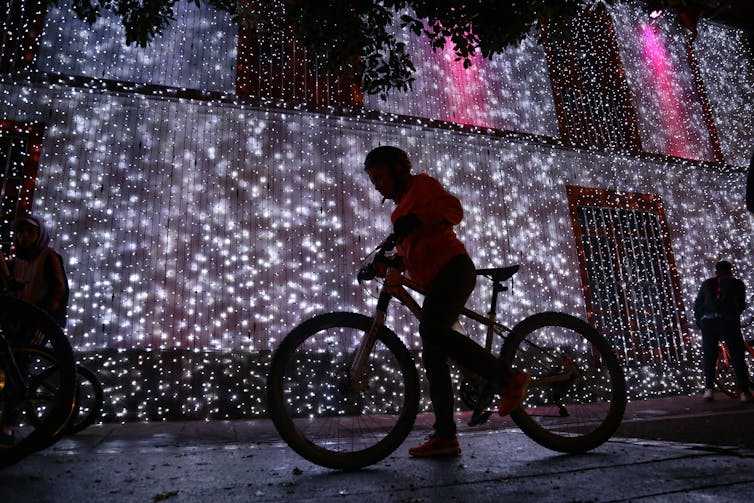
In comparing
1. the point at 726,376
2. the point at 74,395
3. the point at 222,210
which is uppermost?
the point at 222,210

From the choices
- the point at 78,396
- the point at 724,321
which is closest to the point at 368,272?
the point at 78,396

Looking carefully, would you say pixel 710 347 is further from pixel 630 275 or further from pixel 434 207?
pixel 434 207

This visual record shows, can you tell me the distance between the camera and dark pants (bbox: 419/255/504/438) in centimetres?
234

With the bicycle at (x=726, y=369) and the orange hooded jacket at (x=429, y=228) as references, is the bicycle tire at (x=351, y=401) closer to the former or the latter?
the orange hooded jacket at (x=429, y=228)

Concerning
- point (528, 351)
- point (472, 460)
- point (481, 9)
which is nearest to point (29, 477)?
point (472, 460)

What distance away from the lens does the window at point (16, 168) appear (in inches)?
209

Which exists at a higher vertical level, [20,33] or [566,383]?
[20,33]

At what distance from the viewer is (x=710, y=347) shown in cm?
608

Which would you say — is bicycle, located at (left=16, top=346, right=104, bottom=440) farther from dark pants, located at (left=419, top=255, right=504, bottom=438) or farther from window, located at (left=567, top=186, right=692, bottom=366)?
window, located at (left=567, top=186, right=692, bottom=366)

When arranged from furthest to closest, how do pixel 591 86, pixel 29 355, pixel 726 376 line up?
1. pixel 591 86
2. pixel 726 376
3. pixel 29 355

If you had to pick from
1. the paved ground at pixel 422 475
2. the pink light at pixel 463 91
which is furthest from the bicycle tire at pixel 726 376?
the pink light at pixel 463 91

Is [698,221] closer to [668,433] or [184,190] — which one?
[668,433]

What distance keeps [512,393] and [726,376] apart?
7407 millimetres

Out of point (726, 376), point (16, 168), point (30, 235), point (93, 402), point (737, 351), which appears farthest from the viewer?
point (726, 376)
